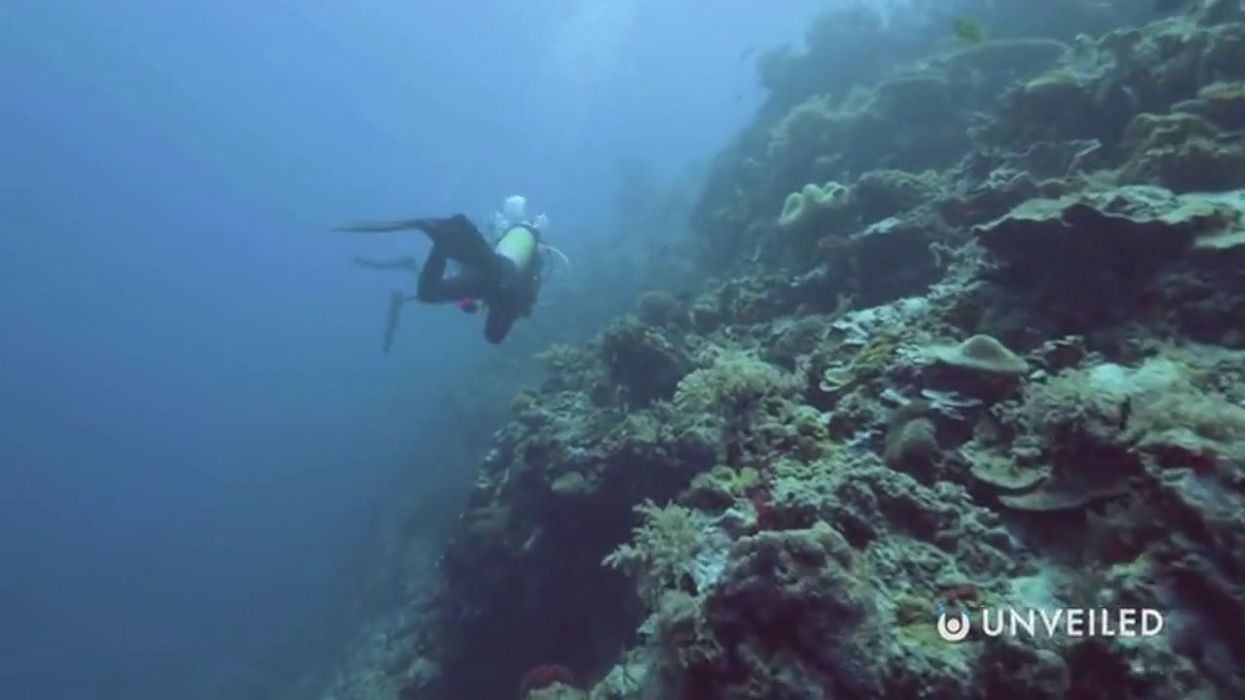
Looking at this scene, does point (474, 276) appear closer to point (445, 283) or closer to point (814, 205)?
point (445, 283)

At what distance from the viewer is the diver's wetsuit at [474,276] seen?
9297 mm

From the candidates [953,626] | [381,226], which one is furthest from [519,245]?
[953,626]

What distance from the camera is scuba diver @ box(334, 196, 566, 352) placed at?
9305 mm

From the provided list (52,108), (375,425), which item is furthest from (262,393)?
(52,108)

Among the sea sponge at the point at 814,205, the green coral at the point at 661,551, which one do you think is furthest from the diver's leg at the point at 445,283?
the green coral at the point at 661,551

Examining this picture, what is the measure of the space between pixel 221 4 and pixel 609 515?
125 m

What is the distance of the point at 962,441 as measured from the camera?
3982 mm

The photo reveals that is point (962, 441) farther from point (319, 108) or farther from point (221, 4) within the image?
point (319, 108)

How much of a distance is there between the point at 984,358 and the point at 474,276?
6941 mm

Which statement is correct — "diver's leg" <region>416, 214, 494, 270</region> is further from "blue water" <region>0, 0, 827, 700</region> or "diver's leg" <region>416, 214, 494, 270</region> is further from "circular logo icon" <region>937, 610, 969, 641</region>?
"blue water" <region>0, 0, 827, 700</region>

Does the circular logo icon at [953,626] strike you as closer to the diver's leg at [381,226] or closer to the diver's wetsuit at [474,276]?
the diver's wetsuit at [474,276]

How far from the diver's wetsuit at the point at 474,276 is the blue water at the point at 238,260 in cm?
1500

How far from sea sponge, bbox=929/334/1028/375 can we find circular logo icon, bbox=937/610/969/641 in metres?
1.80

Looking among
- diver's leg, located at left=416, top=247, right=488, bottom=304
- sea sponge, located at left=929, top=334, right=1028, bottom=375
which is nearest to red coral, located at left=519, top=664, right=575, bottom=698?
sea sponge, located at left=929, top=334, right=1028, bottom=375
